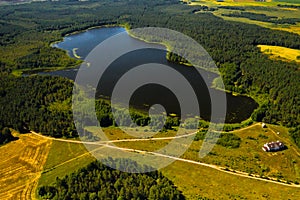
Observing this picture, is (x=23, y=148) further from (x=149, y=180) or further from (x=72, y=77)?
(x=72, y=77)

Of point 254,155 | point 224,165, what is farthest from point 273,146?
point 224,165

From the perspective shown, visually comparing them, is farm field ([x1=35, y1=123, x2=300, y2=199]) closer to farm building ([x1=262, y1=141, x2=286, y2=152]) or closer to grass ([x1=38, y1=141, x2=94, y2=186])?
grass ([x1=38, y1=141, x2=94, y2=186])

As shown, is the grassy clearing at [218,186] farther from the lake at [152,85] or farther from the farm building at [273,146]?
the lake at [152,85]

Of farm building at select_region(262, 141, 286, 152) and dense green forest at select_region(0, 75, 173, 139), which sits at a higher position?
dense green forest at select_region(0, 75, 173, 139)

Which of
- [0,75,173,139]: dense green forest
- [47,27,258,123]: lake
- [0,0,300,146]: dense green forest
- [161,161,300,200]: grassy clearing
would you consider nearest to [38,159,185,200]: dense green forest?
[161,161,300,200]: grassy clearing

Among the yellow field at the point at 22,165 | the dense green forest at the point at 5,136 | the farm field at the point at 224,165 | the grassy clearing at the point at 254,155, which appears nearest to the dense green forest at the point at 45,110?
the dense green forest at the point at 5,136
